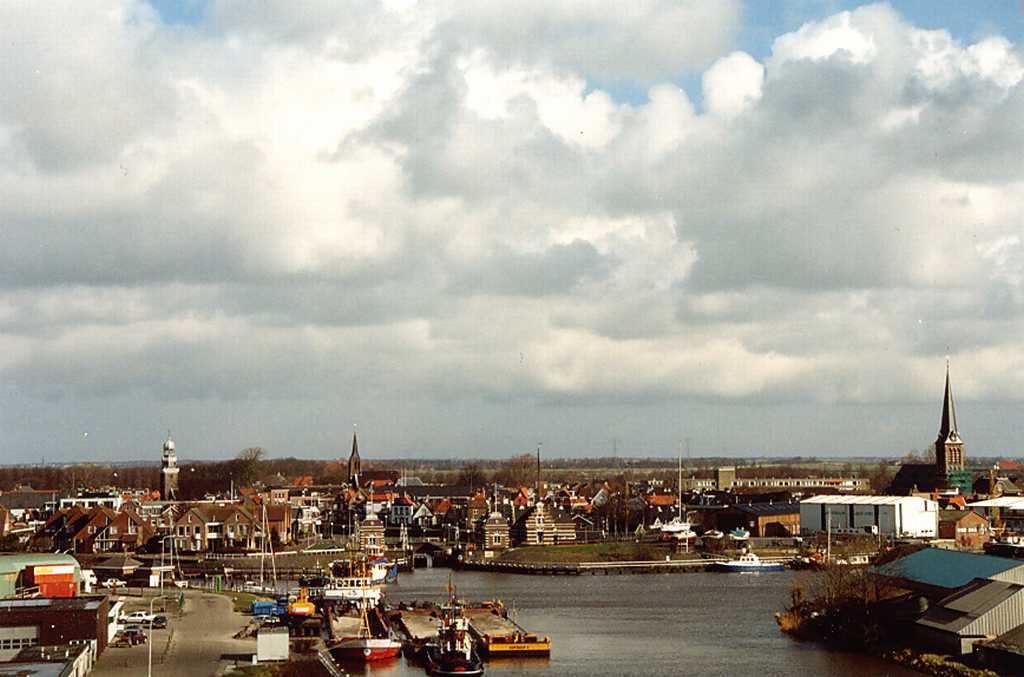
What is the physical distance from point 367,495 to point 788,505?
37.4 m

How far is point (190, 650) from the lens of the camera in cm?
3897

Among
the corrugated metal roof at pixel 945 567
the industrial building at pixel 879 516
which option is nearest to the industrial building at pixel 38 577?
the corrugated metal roof at pixel 945 567

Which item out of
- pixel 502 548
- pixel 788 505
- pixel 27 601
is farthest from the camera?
pixel 788 505

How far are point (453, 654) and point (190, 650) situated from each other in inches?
320

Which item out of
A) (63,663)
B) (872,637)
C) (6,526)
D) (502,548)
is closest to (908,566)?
(872,637)

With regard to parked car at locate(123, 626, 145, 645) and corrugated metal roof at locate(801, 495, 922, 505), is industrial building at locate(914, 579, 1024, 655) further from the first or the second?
corrugated metal roof at locate(801, 495, 922, 505)

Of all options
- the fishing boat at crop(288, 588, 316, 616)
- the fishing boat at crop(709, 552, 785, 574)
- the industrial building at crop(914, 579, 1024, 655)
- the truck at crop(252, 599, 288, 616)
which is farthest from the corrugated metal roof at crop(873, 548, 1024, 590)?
the fishing boat at crop(709, 552, 785, 574)

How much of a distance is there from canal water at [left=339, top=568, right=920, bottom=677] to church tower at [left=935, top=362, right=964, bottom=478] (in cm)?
4148

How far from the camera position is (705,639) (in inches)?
1725

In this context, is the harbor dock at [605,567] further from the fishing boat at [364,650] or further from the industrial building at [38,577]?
the fishing boat at [364,650]

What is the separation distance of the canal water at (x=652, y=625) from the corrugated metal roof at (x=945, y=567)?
178 inches

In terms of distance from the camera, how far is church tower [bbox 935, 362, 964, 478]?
Result: 10794 cm

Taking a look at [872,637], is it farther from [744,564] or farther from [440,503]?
[440,503]

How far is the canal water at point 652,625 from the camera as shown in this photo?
3791 cm
